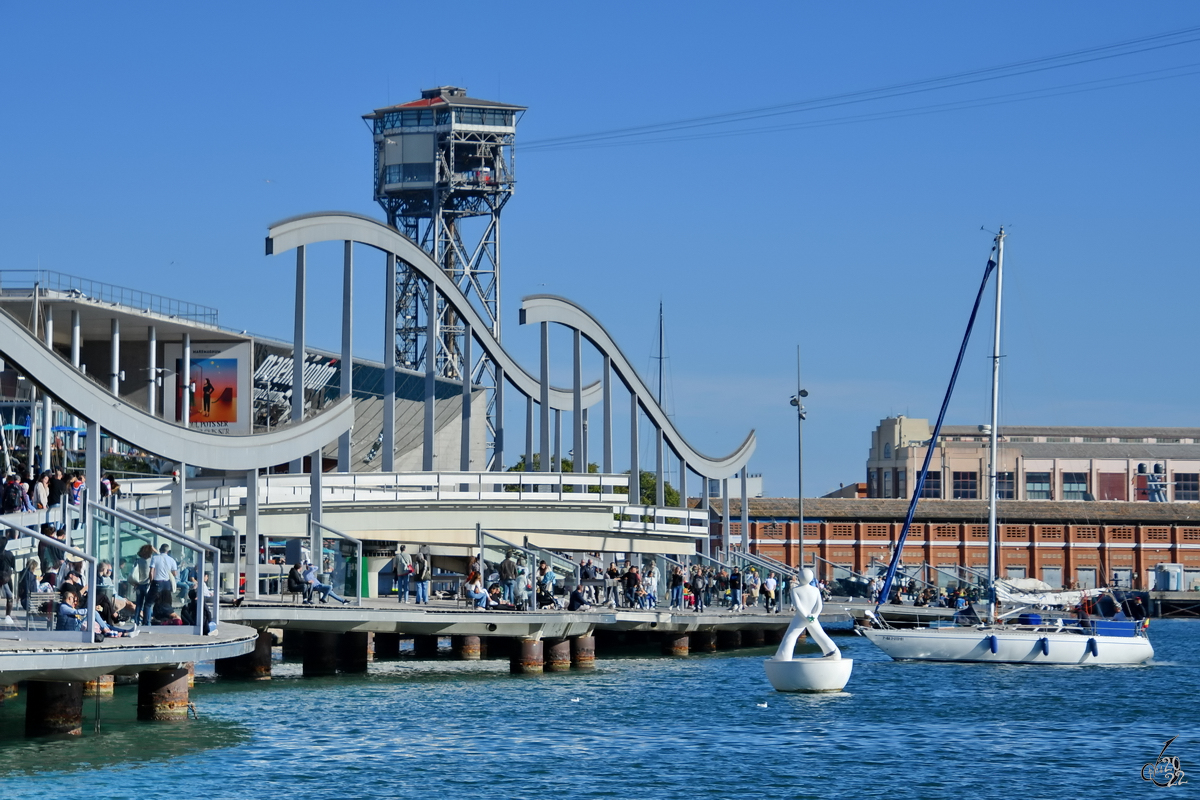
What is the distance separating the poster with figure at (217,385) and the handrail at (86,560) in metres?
44.0

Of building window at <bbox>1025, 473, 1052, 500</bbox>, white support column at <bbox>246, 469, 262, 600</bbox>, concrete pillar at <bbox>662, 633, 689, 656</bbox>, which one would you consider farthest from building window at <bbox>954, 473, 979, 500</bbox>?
white support column at <bbox>246, 469, 262, 600</bbox>

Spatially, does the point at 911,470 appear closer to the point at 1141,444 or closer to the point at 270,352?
the point at 1141,444

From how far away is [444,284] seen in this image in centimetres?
5178

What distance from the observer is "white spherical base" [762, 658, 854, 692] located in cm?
3706

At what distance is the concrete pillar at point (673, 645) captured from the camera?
1967 inches

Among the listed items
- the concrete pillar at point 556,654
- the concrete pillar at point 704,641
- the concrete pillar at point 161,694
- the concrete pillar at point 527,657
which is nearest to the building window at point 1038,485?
the concrete pillar at point 704,641

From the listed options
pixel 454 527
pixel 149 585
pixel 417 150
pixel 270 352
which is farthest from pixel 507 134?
pixel 149 585

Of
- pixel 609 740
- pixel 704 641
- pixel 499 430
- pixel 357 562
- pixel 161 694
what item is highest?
pixel 499 430

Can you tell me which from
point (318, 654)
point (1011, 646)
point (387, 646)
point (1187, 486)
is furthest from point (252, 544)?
point (1187, 486)

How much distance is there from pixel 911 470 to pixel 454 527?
85954 millimetres

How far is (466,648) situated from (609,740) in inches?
744

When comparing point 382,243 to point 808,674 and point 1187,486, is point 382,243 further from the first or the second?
point 1187,486

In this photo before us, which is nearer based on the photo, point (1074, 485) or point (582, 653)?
point (582, 653)

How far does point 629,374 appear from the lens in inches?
2509
